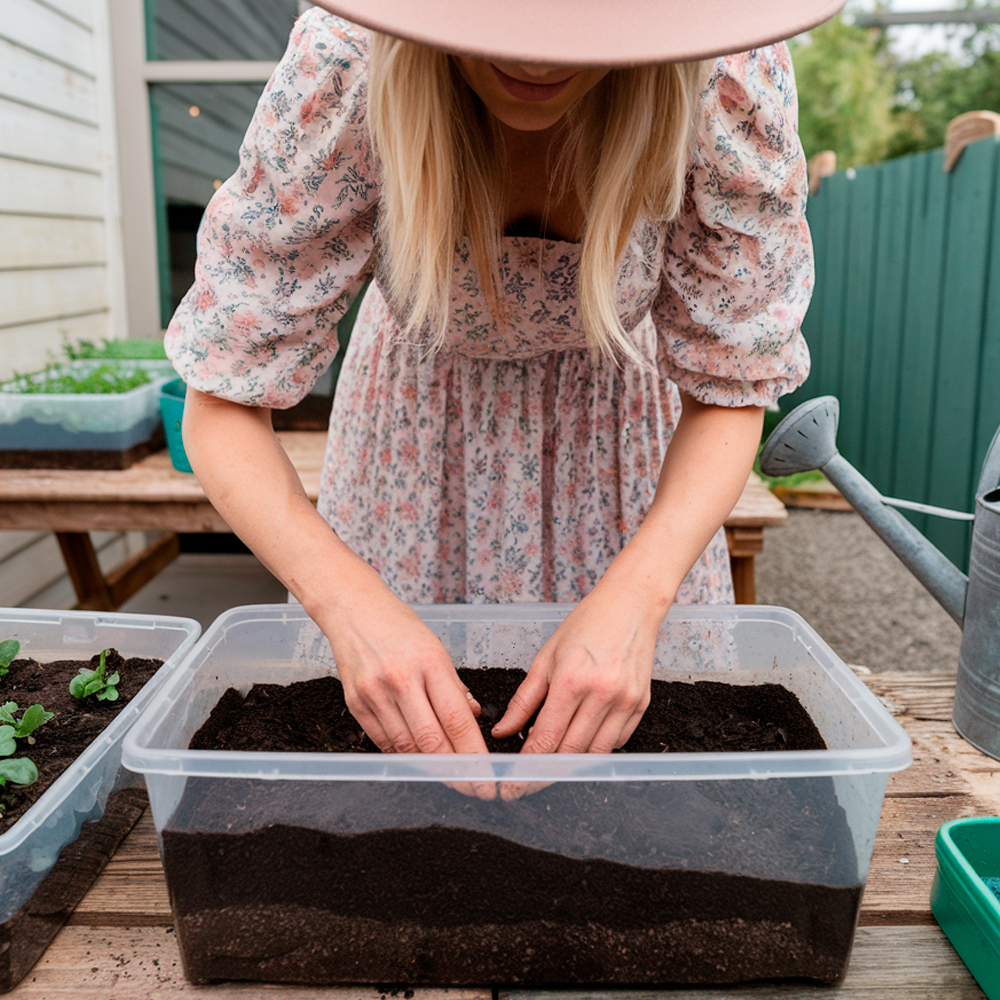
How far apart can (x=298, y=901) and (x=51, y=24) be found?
3.10 metres

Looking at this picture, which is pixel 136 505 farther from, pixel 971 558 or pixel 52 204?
pixel 971 558

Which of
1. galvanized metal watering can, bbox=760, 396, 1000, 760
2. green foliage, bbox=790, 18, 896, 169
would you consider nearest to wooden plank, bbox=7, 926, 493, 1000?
galvanized metal watering can, bbox=760, 396, 1000, 760

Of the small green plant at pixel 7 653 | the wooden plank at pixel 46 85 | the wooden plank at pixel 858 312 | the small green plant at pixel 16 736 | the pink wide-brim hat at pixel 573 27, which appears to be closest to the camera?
the pink wide-brim hat at pixel 573 27

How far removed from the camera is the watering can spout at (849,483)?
3.42ft

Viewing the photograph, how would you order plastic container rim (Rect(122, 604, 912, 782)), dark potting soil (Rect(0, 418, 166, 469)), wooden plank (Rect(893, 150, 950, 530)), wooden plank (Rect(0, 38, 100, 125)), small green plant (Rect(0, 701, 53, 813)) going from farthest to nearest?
wooden plank (Rect(893, 150, 950, 530)) → wooden plank (Rect(0, 38, 100, 125)) → dark potting soil (Rect(0, 418, 166, 469)) → small green plant (Rect(0, 701, 53, 813)) → plastic container rim (Rect(122, 604, 912, 782))

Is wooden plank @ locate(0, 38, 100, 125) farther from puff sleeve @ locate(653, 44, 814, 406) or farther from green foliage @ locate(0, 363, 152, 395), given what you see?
puff sleeve @ locate(653, 44, 814, 406)

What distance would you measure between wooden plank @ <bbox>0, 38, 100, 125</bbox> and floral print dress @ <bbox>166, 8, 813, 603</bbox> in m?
2.01

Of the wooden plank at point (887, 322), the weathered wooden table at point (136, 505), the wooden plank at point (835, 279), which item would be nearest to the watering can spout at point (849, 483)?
the weathered wooden table at point (136, 505)

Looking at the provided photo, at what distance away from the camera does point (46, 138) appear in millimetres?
2836

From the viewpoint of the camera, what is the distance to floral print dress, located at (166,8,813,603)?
2.76 feet

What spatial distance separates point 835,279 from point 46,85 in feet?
12.9

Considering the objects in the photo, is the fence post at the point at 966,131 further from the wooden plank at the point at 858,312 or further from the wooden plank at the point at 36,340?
the wooden plank at the point at 36,340

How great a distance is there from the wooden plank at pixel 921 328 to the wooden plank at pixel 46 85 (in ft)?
10.5

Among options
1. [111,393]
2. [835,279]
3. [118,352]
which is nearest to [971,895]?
[111,393]
